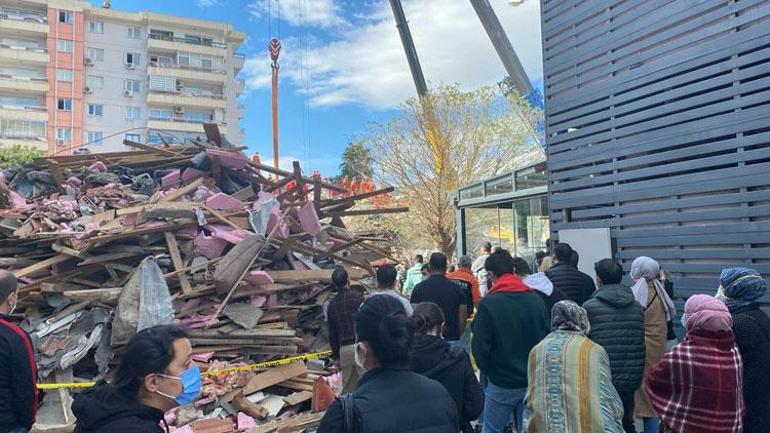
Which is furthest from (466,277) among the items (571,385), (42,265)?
(42,265)

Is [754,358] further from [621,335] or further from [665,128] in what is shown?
[665,128]

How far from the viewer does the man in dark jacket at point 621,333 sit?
3807 mm

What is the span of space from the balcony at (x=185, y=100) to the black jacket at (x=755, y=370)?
41055 mm

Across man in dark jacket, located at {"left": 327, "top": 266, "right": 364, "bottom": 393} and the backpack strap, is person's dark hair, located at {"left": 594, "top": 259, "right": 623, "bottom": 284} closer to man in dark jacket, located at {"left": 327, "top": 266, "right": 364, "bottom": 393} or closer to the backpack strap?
man in dark jacket, located at {"left": 327, "top": 266, "right": 364, "bottom": 393}

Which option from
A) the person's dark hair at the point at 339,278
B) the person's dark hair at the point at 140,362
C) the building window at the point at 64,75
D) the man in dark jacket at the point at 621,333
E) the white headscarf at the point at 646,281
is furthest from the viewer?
the building window at the point at 64,75

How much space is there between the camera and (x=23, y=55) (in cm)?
3503

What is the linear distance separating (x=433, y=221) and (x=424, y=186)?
164 cm

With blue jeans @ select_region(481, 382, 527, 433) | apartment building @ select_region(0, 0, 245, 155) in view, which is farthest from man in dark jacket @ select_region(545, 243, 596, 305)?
apartment building @ select_region(0, 0, 245, 155)

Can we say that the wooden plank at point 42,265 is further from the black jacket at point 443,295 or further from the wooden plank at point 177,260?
the black jacket at point 443,295

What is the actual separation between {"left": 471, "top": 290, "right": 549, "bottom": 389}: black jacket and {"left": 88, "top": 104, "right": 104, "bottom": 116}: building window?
4196 cm

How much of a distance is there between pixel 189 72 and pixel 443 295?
39.8 m

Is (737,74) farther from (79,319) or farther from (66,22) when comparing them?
(66,22)

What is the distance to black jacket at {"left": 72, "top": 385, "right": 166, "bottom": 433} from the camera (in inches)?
71.8

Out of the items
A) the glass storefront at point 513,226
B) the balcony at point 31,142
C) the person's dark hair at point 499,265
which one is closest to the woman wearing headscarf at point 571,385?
the person's dark hair at point 499,265
